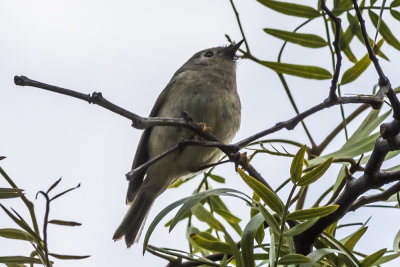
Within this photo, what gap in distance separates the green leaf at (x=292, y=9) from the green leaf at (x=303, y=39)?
0.07 meters

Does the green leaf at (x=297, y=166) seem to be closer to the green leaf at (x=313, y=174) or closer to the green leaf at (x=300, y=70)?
the green leaf at (x=313, y=174)

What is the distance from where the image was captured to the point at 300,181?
132cm

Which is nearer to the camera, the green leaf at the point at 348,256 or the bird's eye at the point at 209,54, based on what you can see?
the green leaf at the point at 348,256

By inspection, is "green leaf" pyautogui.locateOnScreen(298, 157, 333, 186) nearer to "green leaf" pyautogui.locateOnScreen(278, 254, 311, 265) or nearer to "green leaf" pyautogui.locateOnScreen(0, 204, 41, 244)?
"green leaf" pyautogui.locateOnScreen(278, 254, 311, 265)

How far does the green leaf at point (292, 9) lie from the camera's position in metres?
1.84

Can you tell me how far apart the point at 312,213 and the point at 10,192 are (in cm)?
72

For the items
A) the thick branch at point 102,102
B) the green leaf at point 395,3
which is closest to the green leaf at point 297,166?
the thick branch at point 102,102

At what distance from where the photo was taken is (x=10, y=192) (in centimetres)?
143

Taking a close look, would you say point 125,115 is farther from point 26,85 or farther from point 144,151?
point 144,151

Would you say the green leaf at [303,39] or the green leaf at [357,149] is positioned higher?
the green leaf at [303,39]

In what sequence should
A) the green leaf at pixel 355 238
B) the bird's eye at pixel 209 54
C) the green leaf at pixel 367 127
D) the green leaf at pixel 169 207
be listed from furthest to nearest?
the bird's eye at pixel 209 54 → the green leaf at pixel 367 127 → the green leaf at pixel 355 238 → the green leaf at pixel 169 207

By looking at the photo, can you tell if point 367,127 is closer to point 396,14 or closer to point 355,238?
point 396,14

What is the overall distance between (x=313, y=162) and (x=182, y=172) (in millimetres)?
1786

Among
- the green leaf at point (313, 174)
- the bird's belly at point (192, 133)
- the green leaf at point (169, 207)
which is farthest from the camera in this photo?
the bird's belly at point (192, 133)
